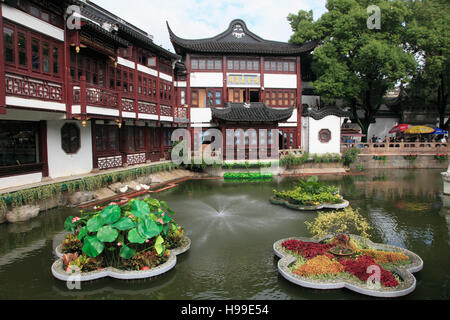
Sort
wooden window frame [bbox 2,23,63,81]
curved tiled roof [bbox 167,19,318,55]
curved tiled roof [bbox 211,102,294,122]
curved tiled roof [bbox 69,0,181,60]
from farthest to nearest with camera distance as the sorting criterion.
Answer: curved tiled roof [bbox 167,19,318,55]
curved tiled roof [bbox 211,102,294,122]
curved tiled roof [bbox 69,0,181,60]
wooden window frame [bbox 2,23,63,81]

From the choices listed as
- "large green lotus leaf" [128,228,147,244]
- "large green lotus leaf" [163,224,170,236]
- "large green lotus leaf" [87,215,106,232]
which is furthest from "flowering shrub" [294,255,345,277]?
"large green lotus leaf" [87,215,106,232]

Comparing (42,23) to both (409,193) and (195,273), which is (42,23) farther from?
(409,193)

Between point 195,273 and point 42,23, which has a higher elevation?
point 42,23

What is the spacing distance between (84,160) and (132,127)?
15.3ft

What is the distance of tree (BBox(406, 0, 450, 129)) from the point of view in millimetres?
25922

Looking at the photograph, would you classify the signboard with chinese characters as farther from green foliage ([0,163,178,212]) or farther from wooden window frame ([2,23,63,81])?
wooden window frame ([2,23,63,81])

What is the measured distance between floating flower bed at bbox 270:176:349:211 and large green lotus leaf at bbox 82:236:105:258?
799cm

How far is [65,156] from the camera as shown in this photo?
592 inches

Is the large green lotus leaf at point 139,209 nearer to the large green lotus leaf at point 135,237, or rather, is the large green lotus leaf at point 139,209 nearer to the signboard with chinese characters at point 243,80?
the large green lotus leaf at point 135,237

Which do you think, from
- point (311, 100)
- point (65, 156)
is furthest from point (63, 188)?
point (311, 100)

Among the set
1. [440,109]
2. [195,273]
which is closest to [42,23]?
[195,273]

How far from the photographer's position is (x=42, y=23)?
41.4ft

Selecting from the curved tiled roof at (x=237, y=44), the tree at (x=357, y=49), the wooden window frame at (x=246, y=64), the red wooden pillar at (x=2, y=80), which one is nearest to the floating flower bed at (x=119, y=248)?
the red wooden pillar at (x=2, y=80)

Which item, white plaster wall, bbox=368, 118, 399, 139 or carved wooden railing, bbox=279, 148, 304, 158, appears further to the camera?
white plaster wall, bbox=368, 118, 399, 139
